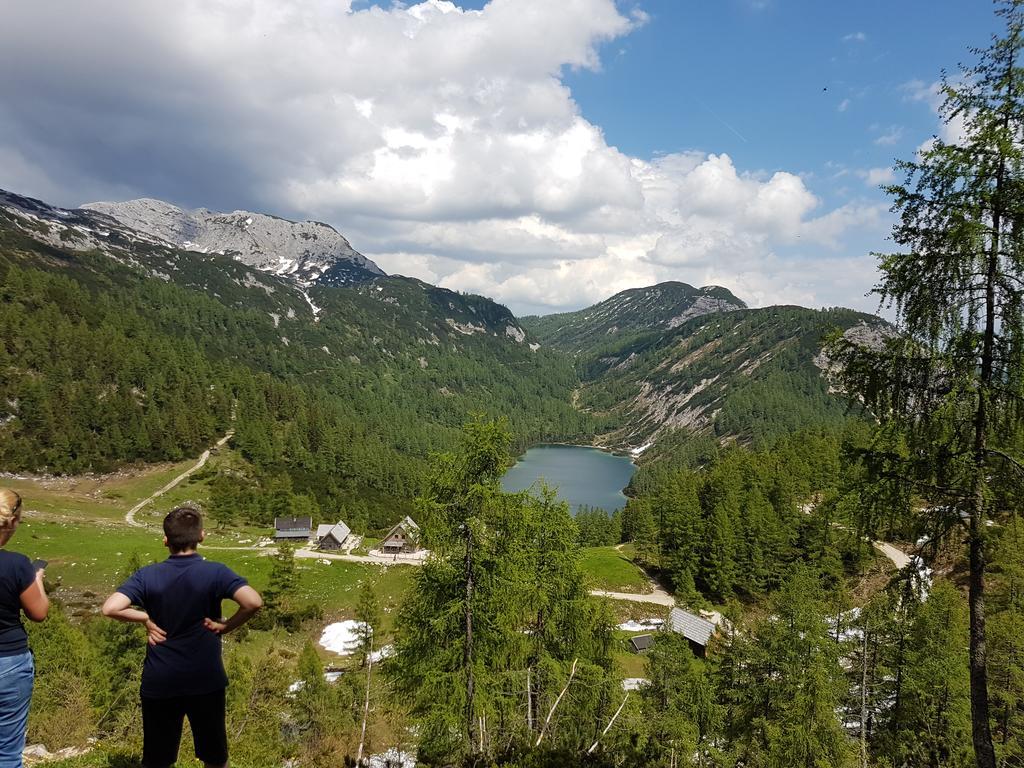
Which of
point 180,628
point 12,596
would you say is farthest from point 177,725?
point 12,596

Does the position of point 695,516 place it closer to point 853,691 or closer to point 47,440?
point 853,691

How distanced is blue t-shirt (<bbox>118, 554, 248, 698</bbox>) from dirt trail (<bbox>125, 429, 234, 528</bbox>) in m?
77.3

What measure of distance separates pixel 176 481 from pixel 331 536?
34.9 m

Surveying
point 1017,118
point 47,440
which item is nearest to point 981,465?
point 1017,118

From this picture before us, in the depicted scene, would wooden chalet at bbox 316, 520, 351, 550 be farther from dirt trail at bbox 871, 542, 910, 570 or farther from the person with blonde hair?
the person with blonde hair

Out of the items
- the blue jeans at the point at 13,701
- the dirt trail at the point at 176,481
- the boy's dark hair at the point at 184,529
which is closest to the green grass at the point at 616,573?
the blue jeans at the point at 13,701

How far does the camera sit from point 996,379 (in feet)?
26.7

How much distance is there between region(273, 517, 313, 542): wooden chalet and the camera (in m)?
74.1

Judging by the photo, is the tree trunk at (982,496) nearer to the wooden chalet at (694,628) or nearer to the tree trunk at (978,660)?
the tree trunk at (978,660)

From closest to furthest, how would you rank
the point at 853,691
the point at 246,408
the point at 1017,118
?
the point at 1017,118 < the point at 853,691 < the point at 246,408

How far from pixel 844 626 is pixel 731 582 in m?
26.5

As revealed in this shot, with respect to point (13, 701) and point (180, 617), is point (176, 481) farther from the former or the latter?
point (180, 617)

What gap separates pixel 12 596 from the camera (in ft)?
15.9

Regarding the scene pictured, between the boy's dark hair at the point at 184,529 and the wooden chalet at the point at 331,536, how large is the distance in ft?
243
